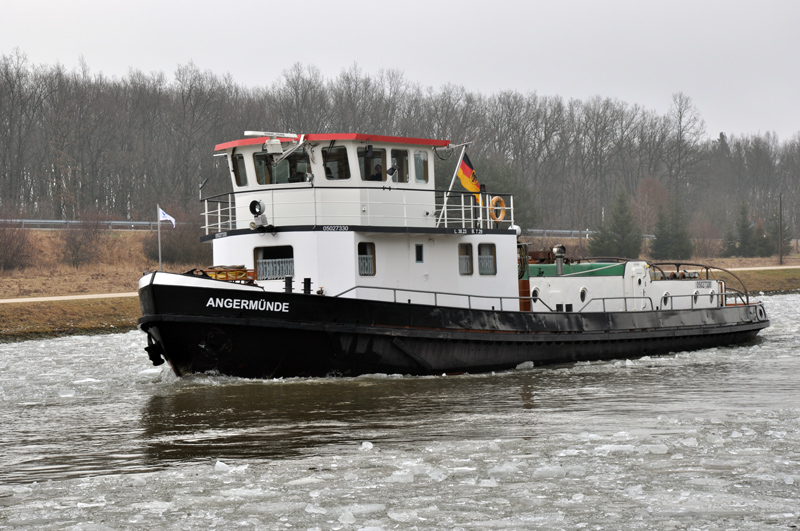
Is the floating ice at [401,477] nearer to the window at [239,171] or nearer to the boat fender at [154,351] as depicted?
the boat fender at [154,351]

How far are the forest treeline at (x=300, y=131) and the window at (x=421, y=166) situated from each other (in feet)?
88.2

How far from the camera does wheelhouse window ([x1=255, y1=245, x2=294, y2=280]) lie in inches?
624

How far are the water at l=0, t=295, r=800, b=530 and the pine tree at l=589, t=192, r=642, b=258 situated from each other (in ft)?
112

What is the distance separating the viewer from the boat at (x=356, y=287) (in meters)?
14.4

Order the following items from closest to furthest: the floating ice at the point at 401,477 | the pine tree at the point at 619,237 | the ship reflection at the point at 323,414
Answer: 1. the floating ice at the point at 401,477
2. the ship reflection at the point at 323,414
3. the pine tree at the point at 619,237

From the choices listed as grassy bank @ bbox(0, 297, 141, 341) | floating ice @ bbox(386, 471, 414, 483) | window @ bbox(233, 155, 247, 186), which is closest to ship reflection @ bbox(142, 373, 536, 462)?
floating ice @ bbox(386, 471, 414, 483)

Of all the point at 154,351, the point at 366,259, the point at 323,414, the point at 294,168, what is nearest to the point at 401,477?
the point at 323,414

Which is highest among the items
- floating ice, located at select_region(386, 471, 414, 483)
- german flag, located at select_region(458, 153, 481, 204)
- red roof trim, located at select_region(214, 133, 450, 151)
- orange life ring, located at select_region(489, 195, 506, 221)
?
red roof trim, located at select_region(214, 133, 450, 151)

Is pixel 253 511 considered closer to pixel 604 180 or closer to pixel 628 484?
pixel 628 484

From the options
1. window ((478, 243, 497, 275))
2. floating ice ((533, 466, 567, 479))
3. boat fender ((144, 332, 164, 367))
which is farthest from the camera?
window ((478, 243, 497, 275))

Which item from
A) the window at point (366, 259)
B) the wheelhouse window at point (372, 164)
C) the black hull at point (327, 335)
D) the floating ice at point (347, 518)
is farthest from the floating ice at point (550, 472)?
the wheelhouse window at point (372, 164)

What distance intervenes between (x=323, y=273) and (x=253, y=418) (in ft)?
13.8

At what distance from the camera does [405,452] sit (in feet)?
31.6

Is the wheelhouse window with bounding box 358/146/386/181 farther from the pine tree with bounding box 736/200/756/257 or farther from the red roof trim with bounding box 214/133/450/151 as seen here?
the pine tree with bounding box 736/200/756/257
